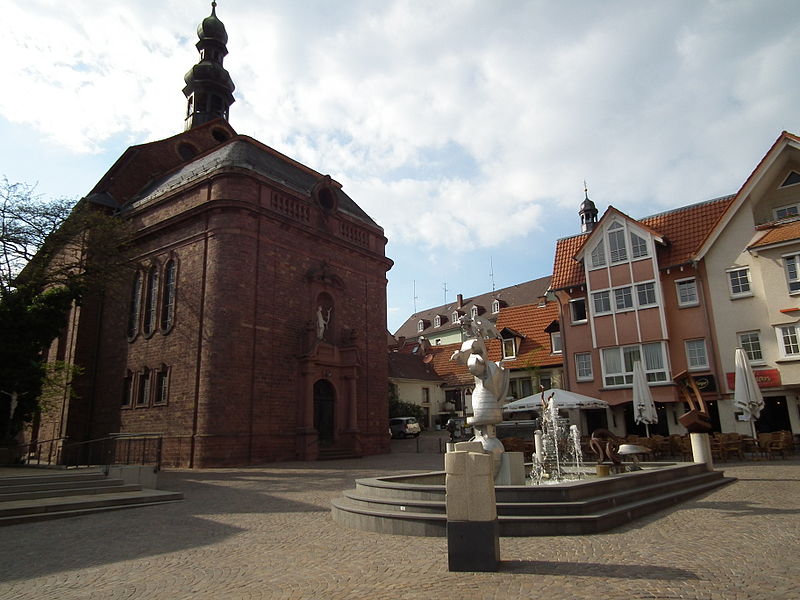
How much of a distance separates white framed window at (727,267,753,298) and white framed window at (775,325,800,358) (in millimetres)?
2134

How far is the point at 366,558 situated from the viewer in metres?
7.21

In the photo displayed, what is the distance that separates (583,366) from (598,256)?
226 inches

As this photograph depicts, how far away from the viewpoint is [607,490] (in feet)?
33.1

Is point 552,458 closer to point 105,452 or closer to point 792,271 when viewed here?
point 792,271

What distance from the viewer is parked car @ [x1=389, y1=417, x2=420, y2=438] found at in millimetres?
40906

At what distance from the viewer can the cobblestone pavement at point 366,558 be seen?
5680 mm

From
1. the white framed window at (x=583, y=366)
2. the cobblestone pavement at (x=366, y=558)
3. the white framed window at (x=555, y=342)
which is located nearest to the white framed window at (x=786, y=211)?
the white framed window at (x=583, y=366)

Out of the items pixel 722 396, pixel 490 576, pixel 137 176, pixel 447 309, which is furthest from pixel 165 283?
pixel 447 309

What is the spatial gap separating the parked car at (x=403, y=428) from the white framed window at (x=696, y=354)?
20142 mm

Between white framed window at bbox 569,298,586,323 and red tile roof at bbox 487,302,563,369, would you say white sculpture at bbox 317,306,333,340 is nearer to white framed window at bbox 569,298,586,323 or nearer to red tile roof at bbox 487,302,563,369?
white framed window at bbox 569,298,586,323

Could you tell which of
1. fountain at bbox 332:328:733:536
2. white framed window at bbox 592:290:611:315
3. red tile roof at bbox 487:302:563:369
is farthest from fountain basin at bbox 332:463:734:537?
red tile roof at bbox 487:302:563:369

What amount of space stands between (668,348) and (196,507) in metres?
22.3

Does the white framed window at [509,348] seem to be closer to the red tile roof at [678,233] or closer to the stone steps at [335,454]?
the red tile roof at [678,233]

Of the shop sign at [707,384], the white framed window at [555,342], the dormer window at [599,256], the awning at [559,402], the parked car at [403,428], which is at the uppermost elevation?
the dormer window at [599,256]
